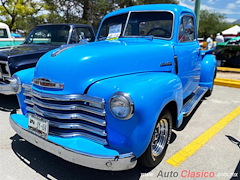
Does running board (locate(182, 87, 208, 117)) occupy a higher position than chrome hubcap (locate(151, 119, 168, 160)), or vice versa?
running board (locate(182, 87, 208, 117))

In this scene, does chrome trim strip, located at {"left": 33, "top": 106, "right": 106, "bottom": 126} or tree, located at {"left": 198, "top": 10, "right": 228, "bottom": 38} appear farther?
tree, located at {"left": 198, "top": 10, "right": 228, "bottom": 38}

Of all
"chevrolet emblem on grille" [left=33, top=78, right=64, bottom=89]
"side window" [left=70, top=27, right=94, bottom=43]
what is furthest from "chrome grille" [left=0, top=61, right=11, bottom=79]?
"chevrolet emblem on grille" [left=33, top=78, right=64, bottom=89]

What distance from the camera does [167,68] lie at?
3.06 m

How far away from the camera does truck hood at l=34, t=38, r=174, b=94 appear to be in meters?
2.22

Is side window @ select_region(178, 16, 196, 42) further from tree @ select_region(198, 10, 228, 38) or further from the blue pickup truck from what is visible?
tree @ select_region(198, 10, 228, 38)

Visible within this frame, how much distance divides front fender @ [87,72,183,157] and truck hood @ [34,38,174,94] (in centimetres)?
16

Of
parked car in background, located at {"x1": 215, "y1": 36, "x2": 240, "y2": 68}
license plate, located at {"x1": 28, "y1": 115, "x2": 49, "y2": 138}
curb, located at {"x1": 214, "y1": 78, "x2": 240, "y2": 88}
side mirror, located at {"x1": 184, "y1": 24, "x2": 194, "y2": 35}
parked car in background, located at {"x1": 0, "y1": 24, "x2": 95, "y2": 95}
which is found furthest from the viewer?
parked car in background, located at {"x1": 215, "y1": 36, "x2": 240, "y2": 68}

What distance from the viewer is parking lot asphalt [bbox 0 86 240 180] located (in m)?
2.45

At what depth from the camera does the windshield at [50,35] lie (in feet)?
17.7

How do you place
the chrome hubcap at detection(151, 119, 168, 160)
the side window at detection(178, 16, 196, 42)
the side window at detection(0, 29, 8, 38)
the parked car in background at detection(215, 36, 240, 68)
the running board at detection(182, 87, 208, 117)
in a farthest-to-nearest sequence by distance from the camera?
1. the parked car in background at detection(215, 36, 240, 68)
2. the side window at detection(0, 29, 8, 38)
3. the side window at detection(178, 16, 196, 42)
4. the running board at detection(182, 87, 208, 117)
5. the chrome hubcap at detection(151, 119, 168, 160)

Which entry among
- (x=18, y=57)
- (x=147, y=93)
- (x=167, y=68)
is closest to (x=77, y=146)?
(x=147, y=93)

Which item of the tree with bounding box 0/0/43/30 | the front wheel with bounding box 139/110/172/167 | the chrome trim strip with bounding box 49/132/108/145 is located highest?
the tree with bounding box 0/0/43/30

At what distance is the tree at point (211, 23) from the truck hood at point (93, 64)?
1668 inches

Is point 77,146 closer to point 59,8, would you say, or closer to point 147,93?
point 147,93
